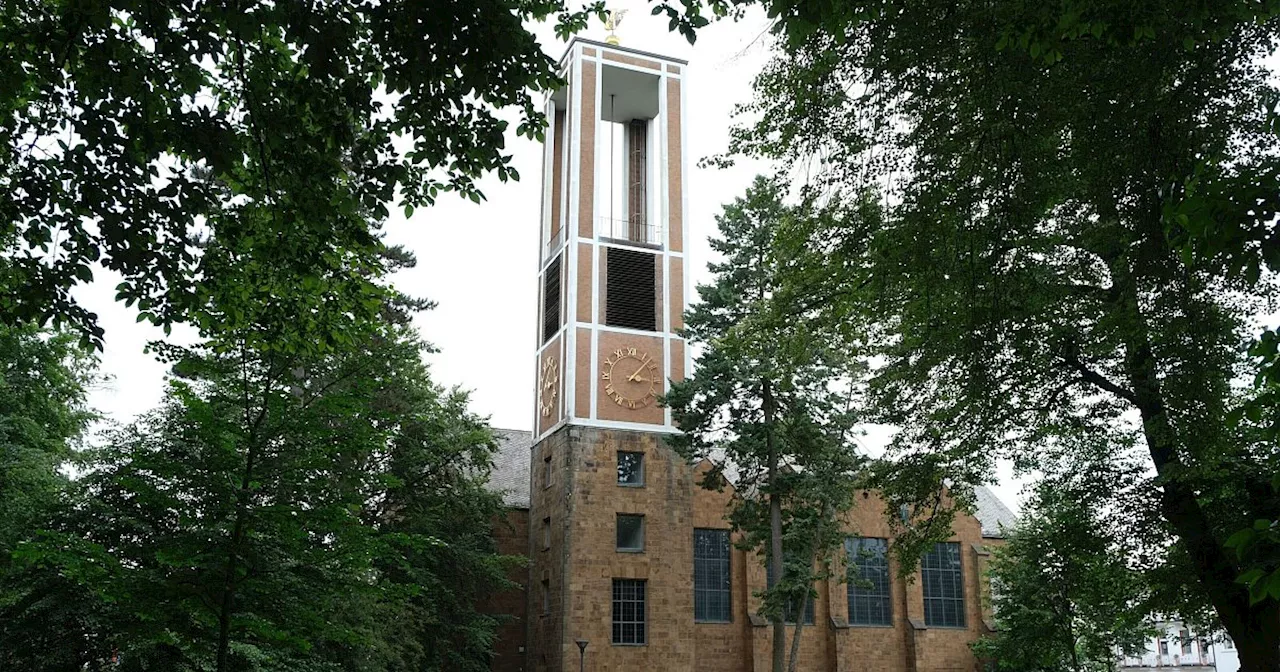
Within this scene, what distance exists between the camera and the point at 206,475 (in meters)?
12.8

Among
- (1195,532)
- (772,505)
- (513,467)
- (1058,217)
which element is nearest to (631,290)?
(772,505)

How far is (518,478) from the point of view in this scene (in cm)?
4234

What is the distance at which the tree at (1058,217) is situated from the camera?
28.7 ft

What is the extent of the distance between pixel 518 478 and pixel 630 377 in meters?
9.30

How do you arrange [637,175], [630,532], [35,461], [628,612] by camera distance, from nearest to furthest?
[35,461] → [628,612] → [630,532] → [637,175]

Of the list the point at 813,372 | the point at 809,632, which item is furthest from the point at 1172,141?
the point at 809,632

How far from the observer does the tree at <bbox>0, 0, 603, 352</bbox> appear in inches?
306

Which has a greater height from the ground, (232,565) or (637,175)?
(637,175)

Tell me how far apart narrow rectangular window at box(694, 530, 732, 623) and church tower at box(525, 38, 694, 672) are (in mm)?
2954

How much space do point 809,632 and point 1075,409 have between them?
78.9 feet

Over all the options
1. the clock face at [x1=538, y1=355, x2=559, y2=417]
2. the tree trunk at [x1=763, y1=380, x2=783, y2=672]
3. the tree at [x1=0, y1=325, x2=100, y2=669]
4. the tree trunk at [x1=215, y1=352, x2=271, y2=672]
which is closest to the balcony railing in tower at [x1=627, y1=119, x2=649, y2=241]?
the clock face at [x1=538, y1=355, x2=559, y2=417]

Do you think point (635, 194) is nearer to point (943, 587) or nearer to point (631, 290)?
point (631, 290)

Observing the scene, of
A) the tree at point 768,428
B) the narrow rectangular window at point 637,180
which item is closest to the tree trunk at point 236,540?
the tree at point 768,428

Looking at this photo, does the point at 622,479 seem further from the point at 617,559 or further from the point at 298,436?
the point at 298,436
